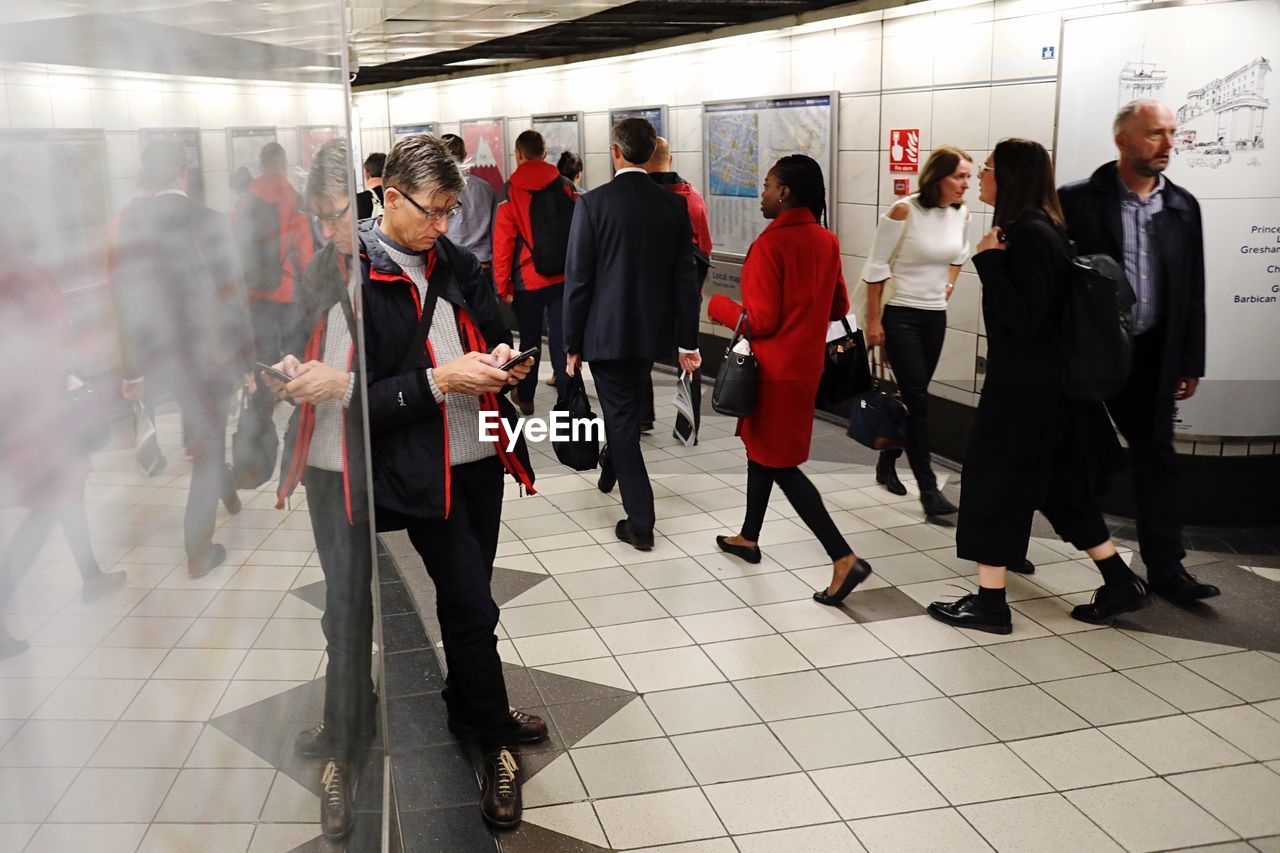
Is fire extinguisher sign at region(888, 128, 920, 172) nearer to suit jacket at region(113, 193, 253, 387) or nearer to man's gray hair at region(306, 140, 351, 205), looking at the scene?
man's gray hair at region(306, 140, 351, 205)

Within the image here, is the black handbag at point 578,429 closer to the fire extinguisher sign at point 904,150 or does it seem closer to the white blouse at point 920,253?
the white blouse at point 920,253

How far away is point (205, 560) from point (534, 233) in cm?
600

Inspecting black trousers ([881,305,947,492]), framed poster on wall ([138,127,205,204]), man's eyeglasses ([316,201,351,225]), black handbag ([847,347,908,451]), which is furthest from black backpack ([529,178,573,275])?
framed poster on wall ([138,127,205,204])

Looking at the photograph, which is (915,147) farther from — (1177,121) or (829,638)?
(829,638)

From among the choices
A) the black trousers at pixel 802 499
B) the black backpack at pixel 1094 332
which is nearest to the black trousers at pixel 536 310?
the black trousers at pixel 802 499

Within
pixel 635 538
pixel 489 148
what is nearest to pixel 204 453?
pixel 635 538

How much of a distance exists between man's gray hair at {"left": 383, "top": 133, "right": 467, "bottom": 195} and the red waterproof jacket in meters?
3.70

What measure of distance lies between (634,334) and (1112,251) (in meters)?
1.90

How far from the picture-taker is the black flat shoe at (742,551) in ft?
14.8

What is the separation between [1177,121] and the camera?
4590 mm

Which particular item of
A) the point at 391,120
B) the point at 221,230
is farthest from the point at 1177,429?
the point at 391,120

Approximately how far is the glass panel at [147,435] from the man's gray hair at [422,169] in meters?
1.77

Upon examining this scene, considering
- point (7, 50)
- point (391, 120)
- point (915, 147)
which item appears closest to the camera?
point (7, 50)

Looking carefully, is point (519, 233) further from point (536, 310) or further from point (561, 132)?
point (561, 132)
